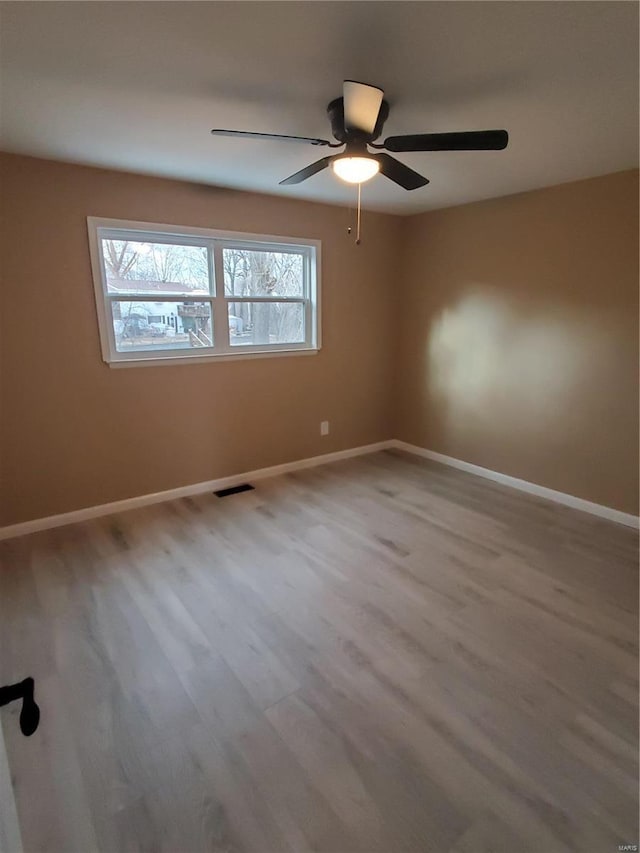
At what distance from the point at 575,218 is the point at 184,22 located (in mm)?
2836

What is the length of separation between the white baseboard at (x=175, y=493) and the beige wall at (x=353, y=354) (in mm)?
59

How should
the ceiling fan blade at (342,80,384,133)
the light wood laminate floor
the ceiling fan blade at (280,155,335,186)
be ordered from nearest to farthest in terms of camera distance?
1. the light wood laminate floor
2. the ceiling fan blade at (342,80,384,133)
3. the ceiling fan blade at (280,155,335,186)

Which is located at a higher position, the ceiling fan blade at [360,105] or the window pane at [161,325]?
the ceiling fan blade at [360,105]

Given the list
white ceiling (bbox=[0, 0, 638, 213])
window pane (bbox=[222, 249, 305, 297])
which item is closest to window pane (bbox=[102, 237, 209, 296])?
window pane (bbox=[222, 249, 305, 297])

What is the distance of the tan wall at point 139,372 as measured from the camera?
271 centimetres

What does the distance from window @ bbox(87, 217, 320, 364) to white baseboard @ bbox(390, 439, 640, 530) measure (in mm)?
1635

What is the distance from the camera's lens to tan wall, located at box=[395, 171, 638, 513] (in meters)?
2.98

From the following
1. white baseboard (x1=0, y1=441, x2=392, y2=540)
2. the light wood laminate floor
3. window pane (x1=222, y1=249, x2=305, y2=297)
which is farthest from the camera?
window pane (x1=222, y1=249, x2=305, y2=297)

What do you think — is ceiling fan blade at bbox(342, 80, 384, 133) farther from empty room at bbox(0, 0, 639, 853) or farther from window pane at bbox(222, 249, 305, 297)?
window pane at bbox(222, 249, 305, 297)

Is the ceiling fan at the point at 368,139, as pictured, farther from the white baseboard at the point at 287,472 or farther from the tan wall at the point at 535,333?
the white baseboard at the point at 287,472

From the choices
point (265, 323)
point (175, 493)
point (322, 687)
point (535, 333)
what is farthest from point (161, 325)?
point (535, 333)

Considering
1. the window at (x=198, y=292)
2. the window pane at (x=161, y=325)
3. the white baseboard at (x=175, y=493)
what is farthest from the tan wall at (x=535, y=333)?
the window pane at (x=161, y=325)

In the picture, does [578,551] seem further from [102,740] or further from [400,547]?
[102,740]

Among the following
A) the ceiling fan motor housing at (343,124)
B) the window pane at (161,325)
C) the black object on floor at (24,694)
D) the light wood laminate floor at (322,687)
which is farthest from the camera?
the window pane at (161,325)
